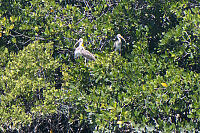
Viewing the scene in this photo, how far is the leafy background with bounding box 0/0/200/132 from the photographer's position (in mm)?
4758

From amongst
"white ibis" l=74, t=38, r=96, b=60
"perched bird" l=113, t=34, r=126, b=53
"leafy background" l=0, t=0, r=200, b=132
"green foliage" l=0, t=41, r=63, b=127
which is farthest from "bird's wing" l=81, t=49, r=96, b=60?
"green foliage" l=0, t=41, r=63, b=127

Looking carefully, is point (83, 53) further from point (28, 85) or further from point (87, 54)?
point (28, 85)

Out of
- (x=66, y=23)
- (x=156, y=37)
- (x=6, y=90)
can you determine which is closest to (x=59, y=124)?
(x=6, y=90)

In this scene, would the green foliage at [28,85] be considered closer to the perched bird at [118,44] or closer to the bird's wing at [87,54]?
the bird's wing at [87,54]

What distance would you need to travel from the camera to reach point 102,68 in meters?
5.35

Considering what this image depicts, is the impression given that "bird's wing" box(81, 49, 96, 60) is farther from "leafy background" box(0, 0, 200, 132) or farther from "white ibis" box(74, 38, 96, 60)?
"leafy background" box(0, 0, 200, 132)

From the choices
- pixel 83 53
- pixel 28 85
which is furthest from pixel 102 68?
pixel 28 85

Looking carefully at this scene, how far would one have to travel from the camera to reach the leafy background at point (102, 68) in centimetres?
476

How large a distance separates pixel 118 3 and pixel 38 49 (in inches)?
81.9

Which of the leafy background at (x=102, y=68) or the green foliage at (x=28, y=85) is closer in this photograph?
the leafy background at (x=102, y=68)

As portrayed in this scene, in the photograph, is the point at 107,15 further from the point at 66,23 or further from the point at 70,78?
the point at 70,78

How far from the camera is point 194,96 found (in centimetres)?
450

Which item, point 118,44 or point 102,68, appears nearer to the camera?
point 102,68

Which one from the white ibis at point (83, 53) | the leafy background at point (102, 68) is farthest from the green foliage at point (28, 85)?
the white ibis at point (83, 53)
